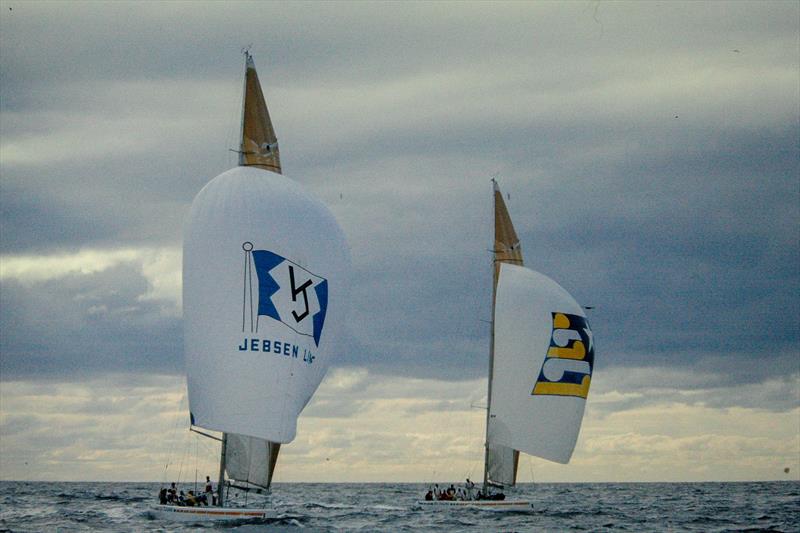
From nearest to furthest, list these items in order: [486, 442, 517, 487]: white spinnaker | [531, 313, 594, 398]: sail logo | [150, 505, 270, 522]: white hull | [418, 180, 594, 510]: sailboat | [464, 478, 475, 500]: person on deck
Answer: [150, 505, 270, 522]: white hull < [418, 180, 594, 510]: sailboat < [531, 313, 594, 398]: sail logo < [486, 442, 517, 487]: white spinnaker < [464, 478, 475, 500]: person on deck

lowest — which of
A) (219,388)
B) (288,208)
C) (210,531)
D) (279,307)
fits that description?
(210,531)

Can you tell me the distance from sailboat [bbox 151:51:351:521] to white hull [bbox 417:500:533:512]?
18.5 m

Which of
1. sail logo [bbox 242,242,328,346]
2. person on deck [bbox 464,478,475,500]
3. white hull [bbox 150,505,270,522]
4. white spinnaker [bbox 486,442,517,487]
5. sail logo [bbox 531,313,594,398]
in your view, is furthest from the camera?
person on deck [bbox 464,478,475,500]

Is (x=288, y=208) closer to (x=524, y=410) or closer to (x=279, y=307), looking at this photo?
(x=279, y=307)

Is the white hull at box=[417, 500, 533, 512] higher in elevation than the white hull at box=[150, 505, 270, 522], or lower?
higher

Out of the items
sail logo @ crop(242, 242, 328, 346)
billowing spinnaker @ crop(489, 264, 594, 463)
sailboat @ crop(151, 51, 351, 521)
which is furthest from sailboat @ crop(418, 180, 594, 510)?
sail logo @ crop(242, 242, 328, 346)

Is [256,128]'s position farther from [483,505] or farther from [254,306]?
[483,505]

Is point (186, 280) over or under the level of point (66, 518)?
over

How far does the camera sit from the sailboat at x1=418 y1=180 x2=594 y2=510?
67.2 m

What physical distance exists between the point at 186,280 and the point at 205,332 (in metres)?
2.41

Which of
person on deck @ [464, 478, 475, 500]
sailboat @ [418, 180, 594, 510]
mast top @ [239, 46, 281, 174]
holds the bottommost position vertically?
person on deck @ [464, 478, 475, 500]

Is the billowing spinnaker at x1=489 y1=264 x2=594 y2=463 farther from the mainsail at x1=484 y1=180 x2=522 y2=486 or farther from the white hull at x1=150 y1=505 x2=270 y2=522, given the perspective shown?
the white hull at x1=150 y1=505 x2=270 y2=522

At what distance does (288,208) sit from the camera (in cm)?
5056

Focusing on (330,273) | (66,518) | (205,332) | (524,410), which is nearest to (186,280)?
(205,332)
